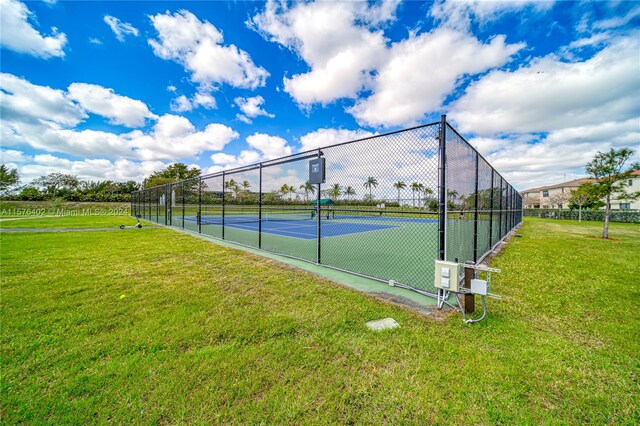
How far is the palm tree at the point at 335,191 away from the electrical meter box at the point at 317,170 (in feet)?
1.13

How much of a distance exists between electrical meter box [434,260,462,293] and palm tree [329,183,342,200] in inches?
99.1

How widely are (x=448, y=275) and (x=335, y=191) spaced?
2828 millimetres

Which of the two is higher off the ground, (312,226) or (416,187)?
(416,187)

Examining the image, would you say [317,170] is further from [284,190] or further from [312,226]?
[312,226]

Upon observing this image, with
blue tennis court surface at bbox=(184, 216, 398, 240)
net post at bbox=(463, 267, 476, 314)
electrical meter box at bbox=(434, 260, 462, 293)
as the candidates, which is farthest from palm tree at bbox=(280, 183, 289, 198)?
net post at bbox=(463, 267, 476, 314)

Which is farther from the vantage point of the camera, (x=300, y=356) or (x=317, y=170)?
(x=317, y=170)

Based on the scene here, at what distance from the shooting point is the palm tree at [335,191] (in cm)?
504

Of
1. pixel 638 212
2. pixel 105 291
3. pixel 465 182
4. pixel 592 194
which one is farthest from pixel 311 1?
pixel 638 212

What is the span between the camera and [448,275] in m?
2.96

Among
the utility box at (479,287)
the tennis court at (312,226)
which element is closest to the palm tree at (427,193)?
the utility box at (479,287)

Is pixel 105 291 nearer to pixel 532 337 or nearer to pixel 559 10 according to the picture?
pixel 532 337

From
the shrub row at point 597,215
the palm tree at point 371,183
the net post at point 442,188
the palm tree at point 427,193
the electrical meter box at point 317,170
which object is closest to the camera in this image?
the net post at point 442,188

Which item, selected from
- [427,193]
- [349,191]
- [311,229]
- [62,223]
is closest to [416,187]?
[427,193]

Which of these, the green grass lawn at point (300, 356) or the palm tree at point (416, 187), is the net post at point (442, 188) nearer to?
the palm tree at point (416, 187)
